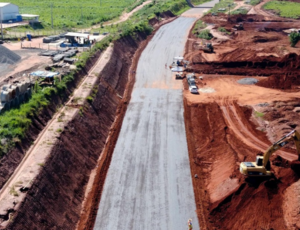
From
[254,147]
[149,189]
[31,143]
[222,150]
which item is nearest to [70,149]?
[31,143]

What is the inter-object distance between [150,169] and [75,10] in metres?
90.5

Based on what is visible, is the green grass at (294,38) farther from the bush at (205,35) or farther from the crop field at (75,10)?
the crop field at (75,10)

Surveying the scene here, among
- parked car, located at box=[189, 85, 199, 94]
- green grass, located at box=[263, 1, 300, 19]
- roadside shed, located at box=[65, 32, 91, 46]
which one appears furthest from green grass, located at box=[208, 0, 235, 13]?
parked car, located at box=[189, 85, 199, 94]

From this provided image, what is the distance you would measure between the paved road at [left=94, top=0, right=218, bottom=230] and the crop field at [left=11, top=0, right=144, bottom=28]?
46212 mm

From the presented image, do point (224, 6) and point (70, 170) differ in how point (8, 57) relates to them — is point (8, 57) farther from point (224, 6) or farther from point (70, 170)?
point (224, 6)

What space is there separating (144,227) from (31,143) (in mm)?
13304

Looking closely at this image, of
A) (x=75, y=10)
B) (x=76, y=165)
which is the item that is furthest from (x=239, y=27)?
(x=76, y=165)

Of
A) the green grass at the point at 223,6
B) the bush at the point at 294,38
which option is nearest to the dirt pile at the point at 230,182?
the bush at the point at 294,38

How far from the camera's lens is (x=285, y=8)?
128750 mm

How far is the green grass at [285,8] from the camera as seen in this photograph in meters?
118

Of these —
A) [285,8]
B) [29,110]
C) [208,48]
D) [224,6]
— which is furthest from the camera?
[224,6]

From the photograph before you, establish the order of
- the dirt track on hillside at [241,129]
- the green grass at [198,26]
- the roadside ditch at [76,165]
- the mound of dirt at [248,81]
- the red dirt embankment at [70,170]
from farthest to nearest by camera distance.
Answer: the green grass at [198,26], the mound of dirt at [248,81], the dirt track on hillside at [241,129], the roadside ditch at [76,165], the red dirt embankment at [70,170]

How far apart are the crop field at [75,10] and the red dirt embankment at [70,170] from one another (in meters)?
49.1

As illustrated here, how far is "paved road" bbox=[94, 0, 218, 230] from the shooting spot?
1185 inches
